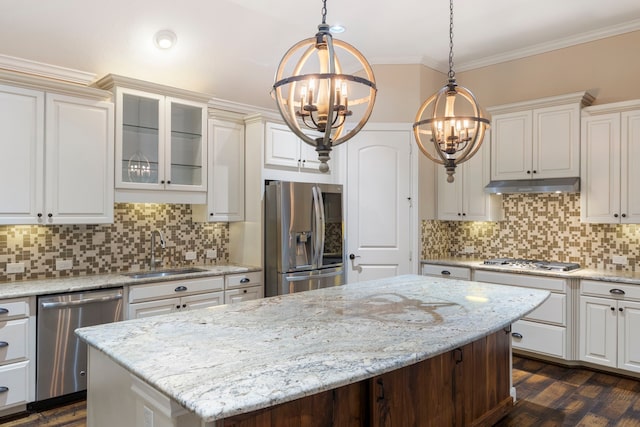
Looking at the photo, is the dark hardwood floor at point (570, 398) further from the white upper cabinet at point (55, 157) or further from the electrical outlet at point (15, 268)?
the electrical outlet at point (15, 268)

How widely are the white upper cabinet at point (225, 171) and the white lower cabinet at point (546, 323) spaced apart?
9.05ft

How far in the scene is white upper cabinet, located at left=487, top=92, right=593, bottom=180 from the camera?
409cm

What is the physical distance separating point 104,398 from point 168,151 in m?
2.53

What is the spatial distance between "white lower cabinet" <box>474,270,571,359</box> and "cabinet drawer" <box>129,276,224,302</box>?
277cm

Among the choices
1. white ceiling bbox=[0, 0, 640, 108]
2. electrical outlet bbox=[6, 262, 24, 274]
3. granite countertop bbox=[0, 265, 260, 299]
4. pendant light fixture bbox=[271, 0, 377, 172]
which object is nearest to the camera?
pendant light fixture bbox=[271, 0, 377, 172]

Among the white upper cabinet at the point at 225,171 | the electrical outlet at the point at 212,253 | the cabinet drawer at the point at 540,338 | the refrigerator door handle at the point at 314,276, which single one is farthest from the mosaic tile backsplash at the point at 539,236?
the electrical outlet at the point at 212,253

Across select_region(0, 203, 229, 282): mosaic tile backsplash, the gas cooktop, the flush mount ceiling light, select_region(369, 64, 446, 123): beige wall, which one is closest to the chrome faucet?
select_region(0, 203, 229, 282): mosaic tile backsplash

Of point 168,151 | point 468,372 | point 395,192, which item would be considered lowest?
point 468,372

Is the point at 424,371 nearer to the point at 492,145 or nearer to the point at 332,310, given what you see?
the point at 332,310

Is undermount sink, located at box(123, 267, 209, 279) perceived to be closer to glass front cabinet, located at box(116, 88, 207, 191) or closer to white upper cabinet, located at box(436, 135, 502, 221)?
glass front cabinet, located at box(116, 88, 207, 191)

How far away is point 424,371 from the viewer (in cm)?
212

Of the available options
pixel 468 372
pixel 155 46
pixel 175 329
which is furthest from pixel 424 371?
pixel 155 46

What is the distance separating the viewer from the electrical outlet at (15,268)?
3385 millimetres

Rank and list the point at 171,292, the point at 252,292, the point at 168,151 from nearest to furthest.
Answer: the point at 171,292 < the point at 168,151 < the point at 252,292
